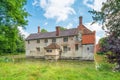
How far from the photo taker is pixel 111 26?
70.3 feet

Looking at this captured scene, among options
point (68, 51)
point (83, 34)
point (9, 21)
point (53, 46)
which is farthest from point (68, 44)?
point (9, 21)

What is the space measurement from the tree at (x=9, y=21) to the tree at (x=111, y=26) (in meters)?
10.6

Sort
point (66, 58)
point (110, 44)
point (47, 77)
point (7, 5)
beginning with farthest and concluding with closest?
point (66, 58) → point (7, 5) → point (110, 44) → point (47, 77)

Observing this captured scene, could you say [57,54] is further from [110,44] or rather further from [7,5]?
[110,44]

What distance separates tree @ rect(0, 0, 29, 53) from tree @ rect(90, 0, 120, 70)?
416 inches

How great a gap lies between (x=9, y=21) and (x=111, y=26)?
1356 cm

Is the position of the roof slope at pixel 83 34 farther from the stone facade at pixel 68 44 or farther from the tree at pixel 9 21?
the tree at pixel 9 21

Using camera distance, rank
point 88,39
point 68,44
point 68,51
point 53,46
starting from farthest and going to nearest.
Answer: point 53,46
point 68,44
point 68,51
point 88,39

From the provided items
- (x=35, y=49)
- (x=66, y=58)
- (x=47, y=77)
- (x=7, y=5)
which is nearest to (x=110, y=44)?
(x=47, y=77)

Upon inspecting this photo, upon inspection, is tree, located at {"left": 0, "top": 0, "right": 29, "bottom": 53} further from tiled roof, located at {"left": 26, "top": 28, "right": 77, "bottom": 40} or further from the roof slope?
tiled roof, located at {"left": 26, "top": 28, "right": 77, "bottom": 40}

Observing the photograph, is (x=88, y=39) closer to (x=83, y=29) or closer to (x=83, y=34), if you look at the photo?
(x=83, y=34)

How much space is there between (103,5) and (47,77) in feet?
45.1

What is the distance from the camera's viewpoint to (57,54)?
57625 millimetres

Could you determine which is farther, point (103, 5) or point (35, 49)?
point (35, 49)
